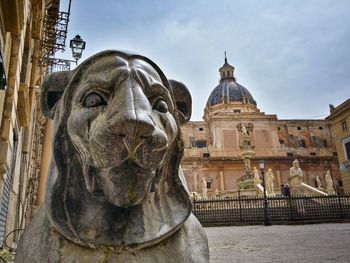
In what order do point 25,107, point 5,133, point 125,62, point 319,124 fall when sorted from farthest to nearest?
point 319,124
point 25,107
point 5,133
point 125,62

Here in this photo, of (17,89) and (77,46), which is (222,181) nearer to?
(77,46)

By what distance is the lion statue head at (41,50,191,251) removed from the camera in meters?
1.05

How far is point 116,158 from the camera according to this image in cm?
104

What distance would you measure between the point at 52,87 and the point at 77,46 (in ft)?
28.7

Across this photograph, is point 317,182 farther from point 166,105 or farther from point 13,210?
point 166,105

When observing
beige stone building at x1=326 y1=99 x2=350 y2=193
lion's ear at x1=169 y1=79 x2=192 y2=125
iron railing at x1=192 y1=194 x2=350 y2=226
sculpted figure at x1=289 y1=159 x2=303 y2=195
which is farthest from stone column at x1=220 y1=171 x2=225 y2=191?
lion's ear at x1=169 y1=79 x2=192 y2=125

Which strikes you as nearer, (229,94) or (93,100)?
(93,100)

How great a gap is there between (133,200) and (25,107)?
808 cm

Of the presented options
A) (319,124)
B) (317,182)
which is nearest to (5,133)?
(317,182)

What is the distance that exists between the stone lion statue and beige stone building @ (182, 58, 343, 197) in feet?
133

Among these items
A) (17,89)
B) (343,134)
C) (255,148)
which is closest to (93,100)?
(17,89)

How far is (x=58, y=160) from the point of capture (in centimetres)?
127

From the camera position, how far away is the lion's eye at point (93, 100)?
45.8 inches

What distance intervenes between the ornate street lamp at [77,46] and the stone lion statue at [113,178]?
8811 millimetres
